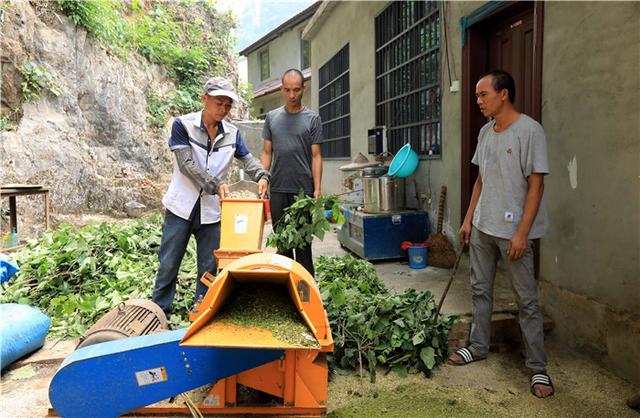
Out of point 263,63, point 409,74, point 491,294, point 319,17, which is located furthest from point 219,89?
point 263,63

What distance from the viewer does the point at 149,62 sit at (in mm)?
13906

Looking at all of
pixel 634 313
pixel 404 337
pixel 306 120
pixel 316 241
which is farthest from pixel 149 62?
pixel 634 313

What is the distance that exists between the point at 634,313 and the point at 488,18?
3.48 metres

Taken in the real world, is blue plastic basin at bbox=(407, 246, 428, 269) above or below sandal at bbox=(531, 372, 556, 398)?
above

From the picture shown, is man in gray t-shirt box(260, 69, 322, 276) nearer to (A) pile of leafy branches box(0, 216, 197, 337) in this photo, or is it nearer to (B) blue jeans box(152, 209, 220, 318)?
(B) blue jeans box(152, 209, 220, 318)

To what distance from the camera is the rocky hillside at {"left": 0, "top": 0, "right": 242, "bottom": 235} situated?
9.44 m

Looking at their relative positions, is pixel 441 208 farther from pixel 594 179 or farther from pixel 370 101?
pixel 370 101

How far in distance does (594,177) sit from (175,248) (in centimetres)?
339

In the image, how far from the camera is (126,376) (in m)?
2.19

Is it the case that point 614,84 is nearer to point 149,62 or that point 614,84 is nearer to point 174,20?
point 149,62

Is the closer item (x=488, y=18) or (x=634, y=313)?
(x=634, y=313)

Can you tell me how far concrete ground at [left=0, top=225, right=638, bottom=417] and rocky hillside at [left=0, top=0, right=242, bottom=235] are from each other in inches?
245

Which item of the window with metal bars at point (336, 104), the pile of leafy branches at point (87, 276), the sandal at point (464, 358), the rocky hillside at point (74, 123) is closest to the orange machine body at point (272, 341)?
the sandal at point (464, 358)

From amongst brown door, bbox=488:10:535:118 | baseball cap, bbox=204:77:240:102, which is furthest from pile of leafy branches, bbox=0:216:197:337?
brown door, bbox=488:10:535:118
